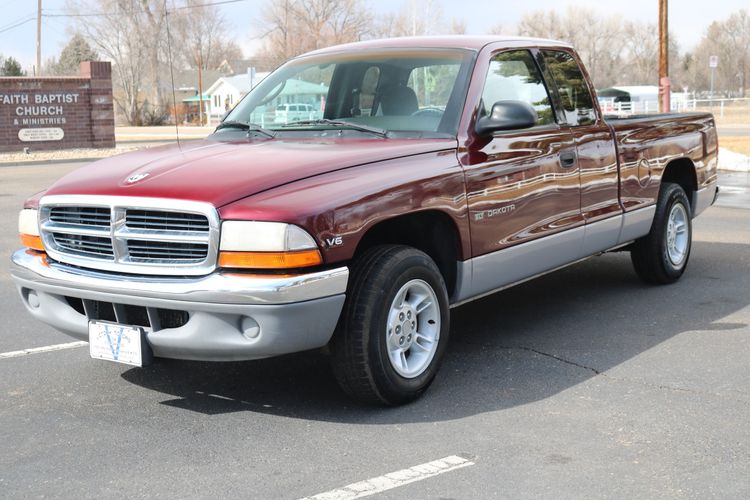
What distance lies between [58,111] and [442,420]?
97.8 ft

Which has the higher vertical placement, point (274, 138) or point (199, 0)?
point (199, 0)

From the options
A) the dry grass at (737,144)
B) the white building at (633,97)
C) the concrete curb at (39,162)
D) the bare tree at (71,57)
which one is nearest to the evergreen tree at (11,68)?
the bare tree at (71,57)

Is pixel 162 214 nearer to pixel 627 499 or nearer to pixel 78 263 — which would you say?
pixel 78 263

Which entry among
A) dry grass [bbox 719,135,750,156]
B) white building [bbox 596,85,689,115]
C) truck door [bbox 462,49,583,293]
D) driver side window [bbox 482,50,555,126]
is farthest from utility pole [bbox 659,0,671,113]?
white building [bbox 596,85,689,115]

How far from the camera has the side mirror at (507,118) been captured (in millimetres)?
5293

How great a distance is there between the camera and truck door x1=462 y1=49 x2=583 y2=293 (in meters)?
5.33

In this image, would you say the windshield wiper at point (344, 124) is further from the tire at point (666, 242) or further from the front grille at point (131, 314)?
the tire at point (666, 242)

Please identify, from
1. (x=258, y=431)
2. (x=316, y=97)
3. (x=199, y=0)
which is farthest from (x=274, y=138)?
(x=199, y=0)

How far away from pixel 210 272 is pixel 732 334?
11.7ft

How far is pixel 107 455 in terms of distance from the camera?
13.9 ft

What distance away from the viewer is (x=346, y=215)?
445 cm

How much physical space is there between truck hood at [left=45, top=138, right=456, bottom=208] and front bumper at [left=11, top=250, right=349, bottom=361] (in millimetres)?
386

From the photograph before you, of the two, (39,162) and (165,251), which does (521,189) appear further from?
(39,162)

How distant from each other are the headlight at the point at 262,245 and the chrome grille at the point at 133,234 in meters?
0.06
